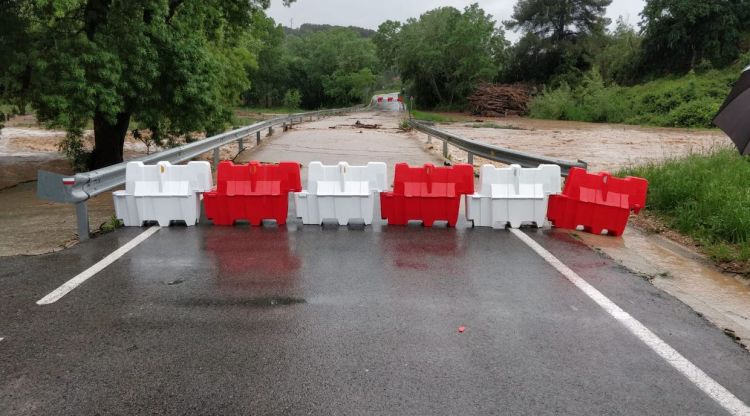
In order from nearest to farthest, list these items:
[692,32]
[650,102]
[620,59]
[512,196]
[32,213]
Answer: [512,196] → [32,213] → [650,102] → [692,32] → [620,59]

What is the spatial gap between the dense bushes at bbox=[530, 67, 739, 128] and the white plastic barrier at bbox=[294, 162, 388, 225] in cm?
3201

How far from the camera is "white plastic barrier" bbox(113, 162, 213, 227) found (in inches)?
305

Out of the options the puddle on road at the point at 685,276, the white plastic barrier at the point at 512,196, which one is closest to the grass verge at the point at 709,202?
the puddle on road at the point at 685,276

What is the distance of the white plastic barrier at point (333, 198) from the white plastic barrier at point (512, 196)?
1.39 meters

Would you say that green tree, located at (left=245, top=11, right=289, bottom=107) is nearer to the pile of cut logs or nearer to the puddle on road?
the pile of cut logs

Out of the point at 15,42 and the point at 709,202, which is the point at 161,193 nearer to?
the point at 15,42

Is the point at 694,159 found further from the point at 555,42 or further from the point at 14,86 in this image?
the point at 555,42

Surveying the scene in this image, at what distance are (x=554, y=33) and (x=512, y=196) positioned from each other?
219ft

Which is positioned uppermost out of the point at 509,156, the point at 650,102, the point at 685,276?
the point at 650,102

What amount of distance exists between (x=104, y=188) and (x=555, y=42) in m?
67.8

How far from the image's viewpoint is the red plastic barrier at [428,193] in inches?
311

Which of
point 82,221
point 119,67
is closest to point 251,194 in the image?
point 82,221

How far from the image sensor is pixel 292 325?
4438 mm

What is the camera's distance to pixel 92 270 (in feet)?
19.0
